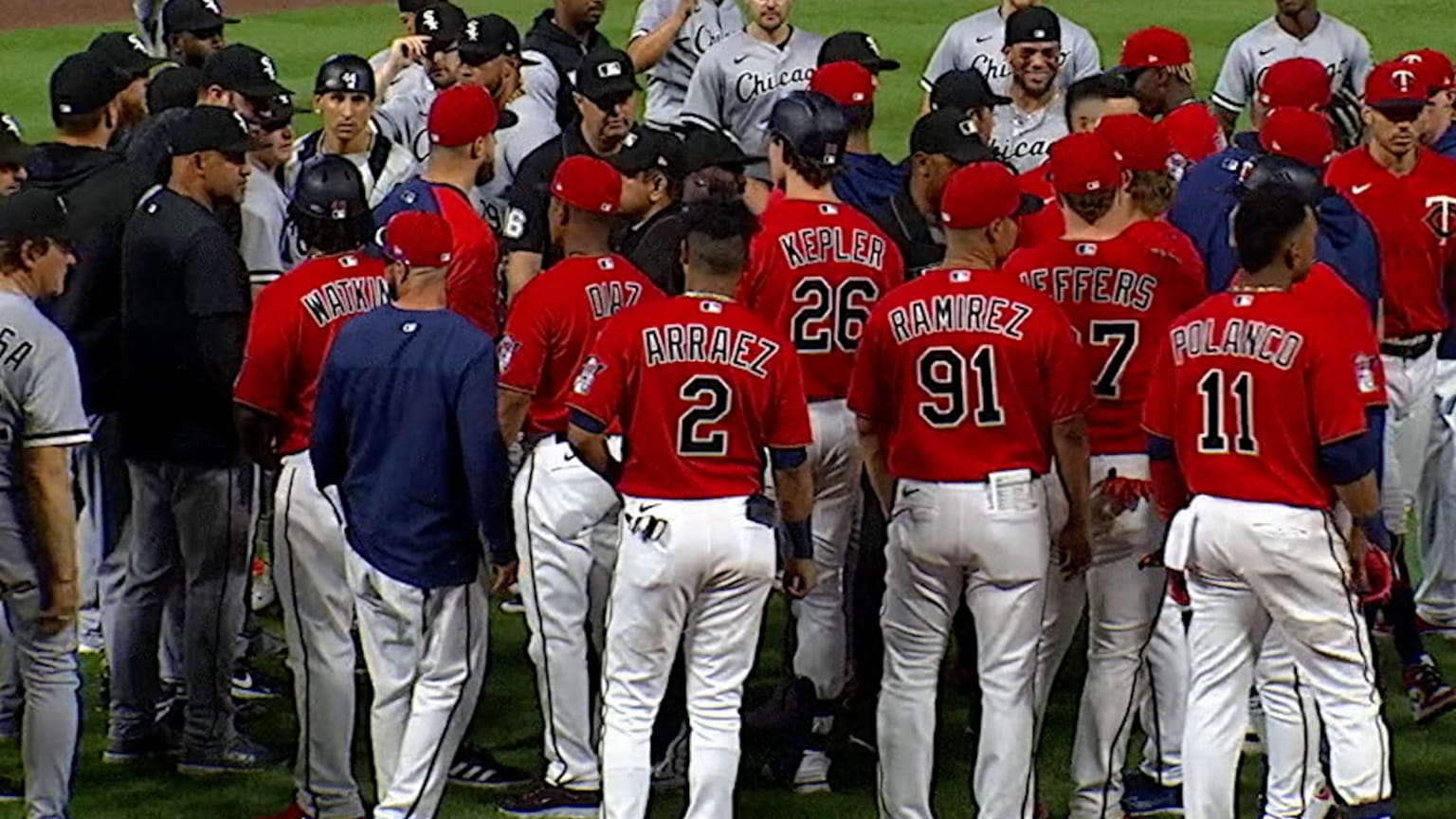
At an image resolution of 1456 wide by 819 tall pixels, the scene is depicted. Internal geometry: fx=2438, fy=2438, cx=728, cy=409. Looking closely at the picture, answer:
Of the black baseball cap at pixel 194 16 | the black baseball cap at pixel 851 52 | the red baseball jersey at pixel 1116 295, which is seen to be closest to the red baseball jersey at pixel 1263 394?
the red baseball jersey at pixel 1116 295

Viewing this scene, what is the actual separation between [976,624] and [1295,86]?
7.54ft

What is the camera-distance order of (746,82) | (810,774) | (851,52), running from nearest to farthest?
(810,774) → (851,52) → (746,82)

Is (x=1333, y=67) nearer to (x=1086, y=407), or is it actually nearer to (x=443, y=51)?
(x=443, y=51)

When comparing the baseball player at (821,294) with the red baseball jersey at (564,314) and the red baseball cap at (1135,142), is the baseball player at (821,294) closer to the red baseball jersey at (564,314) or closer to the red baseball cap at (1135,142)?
the red baseball jersey at (564,314)

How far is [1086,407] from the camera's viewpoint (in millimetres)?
5844

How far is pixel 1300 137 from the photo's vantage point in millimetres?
6547

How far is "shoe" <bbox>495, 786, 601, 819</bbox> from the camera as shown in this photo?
643 centimetres

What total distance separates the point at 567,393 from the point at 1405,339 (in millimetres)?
2844

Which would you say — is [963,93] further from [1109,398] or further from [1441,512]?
[1441,512]

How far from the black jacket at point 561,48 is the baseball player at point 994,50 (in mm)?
1327

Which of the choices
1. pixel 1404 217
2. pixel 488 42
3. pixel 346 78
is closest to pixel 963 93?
pixel 1404 217

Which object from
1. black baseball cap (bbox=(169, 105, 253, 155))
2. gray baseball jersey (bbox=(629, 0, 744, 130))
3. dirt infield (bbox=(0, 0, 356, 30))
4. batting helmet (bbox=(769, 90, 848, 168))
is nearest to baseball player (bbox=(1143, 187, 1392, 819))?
batting helmet (bbox=(769, 90, 848, 168))

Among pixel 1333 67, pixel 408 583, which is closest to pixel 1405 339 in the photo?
pixel 1333 67

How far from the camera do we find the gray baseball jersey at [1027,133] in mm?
8484
